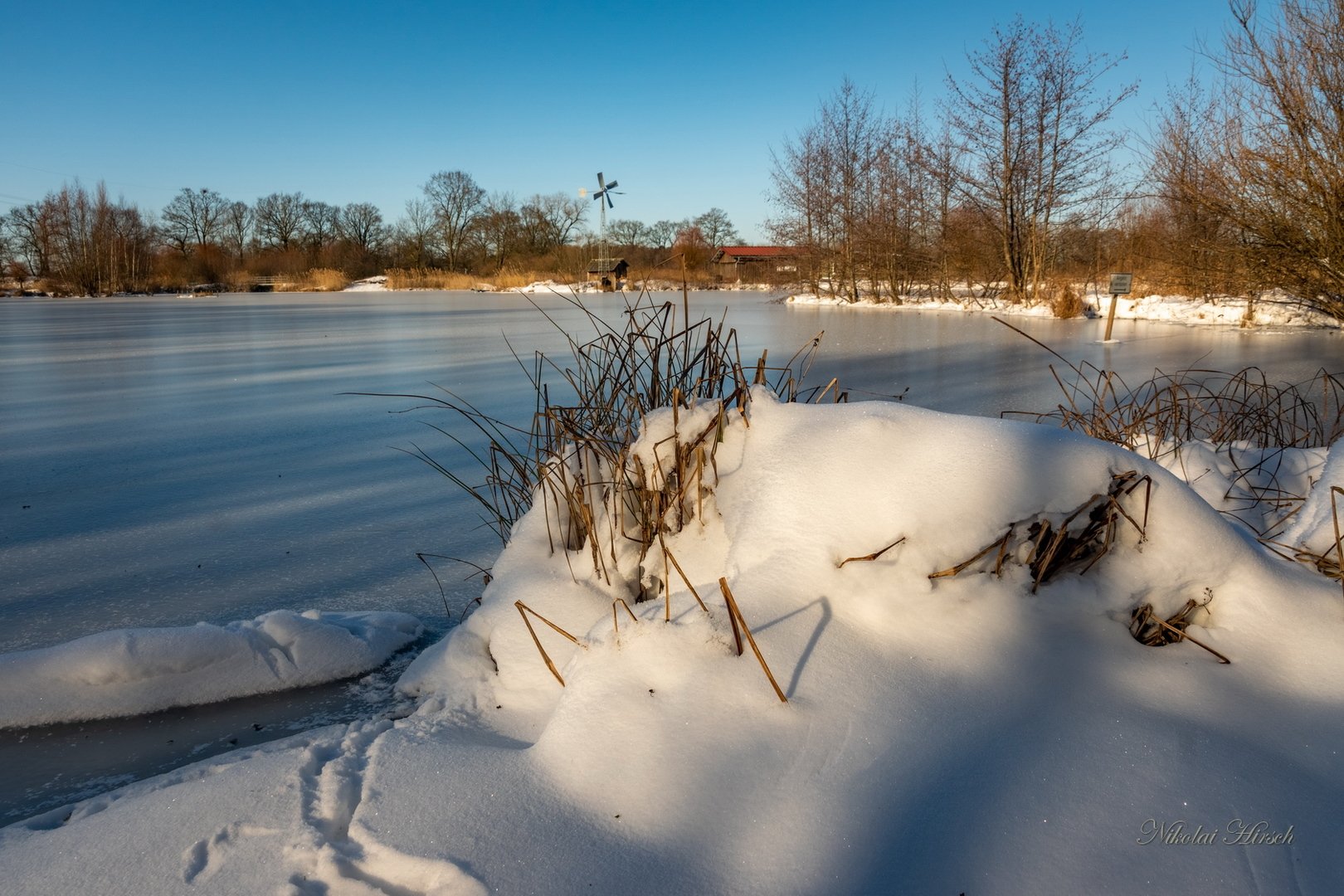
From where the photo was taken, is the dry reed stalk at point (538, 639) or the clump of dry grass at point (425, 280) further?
the clump of dry grass at point (425, 280)

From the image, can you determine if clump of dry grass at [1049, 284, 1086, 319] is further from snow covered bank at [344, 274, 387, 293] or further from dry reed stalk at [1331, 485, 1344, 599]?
snow covered bank at [344, 274, 387, 293]

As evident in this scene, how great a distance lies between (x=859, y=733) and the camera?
1060 mm

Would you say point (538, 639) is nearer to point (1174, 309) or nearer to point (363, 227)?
point (1174, 309)

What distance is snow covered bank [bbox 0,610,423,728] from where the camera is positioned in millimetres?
1549

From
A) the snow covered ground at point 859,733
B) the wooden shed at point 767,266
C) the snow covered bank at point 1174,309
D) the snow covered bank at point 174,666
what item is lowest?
the snow covered bank at point 174,666

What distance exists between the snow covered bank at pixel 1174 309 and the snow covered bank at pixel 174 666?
10.5 meters

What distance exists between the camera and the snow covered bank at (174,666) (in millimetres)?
1549

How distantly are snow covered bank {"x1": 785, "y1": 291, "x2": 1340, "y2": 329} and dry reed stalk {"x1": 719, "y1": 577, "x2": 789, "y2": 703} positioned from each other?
1028 cm

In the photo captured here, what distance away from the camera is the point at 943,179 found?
17953 millimetres

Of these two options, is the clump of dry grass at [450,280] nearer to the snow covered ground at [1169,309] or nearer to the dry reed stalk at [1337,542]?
the snow covered ground at [1169,309]

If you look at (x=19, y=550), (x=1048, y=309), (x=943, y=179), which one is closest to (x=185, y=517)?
(x=19, y=550)

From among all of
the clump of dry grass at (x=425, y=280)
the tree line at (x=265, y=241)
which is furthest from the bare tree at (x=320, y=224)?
the clump of dry grass at (x=425, y=280)

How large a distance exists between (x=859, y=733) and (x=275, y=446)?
3715 millimetres

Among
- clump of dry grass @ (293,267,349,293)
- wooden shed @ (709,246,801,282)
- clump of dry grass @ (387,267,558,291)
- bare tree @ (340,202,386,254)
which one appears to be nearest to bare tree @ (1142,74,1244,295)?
wooden shed @ (709,246,801,282)
